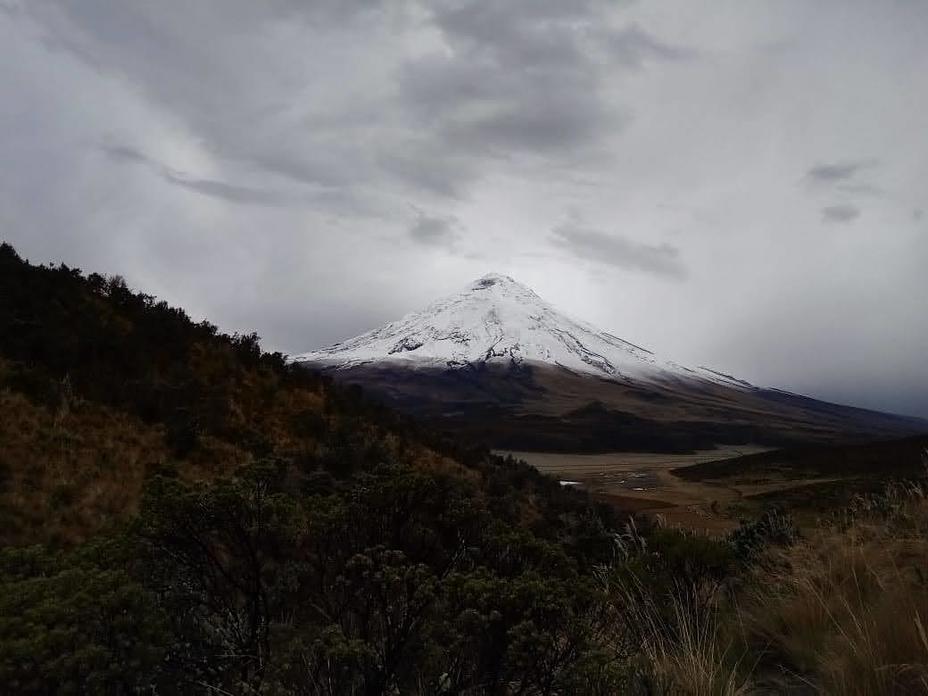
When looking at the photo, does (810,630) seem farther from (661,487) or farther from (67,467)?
(661,487)

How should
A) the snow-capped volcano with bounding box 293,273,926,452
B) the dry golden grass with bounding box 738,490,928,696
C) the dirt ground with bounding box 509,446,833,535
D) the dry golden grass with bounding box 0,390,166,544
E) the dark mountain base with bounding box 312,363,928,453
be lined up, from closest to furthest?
the dry golden grass with bounding box 738,490,928,696 → the dry golden grass with bounding box 0,390,166,544 → the dirt ground with bounding box 509,446,833,535 → the dark mountain base with bounding box 312,363,928,453 → the snow-capped volcano with bounding box 293,273,926,452

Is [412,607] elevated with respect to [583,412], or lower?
elevated

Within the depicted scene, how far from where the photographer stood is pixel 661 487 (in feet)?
134

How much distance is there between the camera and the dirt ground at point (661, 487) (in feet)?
88.8

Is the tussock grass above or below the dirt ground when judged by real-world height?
above

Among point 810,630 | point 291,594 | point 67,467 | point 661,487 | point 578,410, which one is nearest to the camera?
point 810,630

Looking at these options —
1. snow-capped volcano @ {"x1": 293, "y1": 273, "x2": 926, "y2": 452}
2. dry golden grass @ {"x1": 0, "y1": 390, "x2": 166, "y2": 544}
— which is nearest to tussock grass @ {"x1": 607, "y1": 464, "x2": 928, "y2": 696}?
dry golden grass @ {"x1": 0, "y1": 390, "x2": 166, "y2": 544}

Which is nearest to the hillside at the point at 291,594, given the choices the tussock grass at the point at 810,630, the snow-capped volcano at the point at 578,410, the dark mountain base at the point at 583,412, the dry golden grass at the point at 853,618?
the tussock grass at the point at 810,630

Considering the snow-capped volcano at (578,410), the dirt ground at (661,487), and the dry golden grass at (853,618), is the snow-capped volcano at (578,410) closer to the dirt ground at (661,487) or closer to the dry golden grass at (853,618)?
the dirt ground at (661,487)

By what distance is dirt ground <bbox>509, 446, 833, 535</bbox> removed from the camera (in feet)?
88.8

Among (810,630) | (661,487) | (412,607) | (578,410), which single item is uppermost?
(412,607)

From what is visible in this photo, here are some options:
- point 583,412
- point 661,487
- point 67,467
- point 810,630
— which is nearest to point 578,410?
point 583,412

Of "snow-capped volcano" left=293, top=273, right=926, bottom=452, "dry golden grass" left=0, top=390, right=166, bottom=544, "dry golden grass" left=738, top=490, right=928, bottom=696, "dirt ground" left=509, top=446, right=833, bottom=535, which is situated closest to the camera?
"dry golden grass" left=738, top=490, right=928, bottom=696

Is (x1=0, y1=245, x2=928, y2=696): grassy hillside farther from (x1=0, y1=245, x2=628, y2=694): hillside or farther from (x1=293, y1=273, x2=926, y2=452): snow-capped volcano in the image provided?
(x1=293, y1=273, x2=926, y2=452): snow-capped volcano
